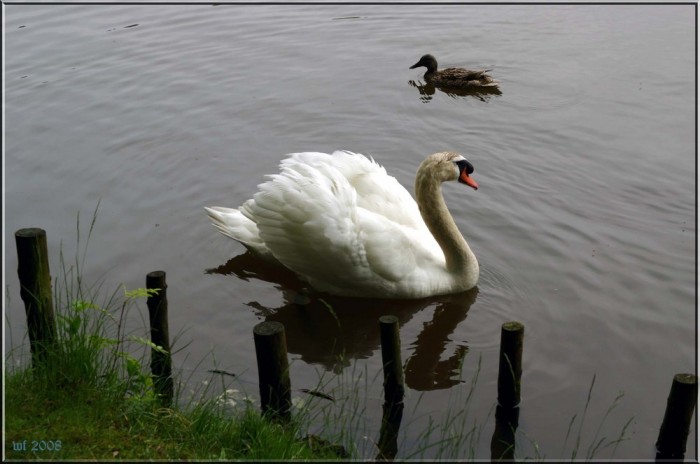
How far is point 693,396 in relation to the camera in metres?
5.12

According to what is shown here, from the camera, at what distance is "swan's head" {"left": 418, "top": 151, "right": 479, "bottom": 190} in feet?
25.1

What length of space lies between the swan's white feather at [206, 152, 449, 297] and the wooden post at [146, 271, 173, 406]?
69.8 inches

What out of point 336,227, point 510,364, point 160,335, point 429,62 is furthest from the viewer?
point 429,62

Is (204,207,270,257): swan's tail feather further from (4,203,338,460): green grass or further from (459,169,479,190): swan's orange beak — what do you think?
(4,203,338,460): green grass

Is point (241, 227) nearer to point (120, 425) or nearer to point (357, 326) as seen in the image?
point (357, 326)

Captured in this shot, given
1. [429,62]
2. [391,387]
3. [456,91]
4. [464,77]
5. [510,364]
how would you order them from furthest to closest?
[429,62] < [456,91] < [464,77] < [391,387] < [510,364]

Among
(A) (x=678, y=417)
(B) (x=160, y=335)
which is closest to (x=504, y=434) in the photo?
(A) (x=678, y=417)

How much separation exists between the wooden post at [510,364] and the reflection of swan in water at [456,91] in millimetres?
8114

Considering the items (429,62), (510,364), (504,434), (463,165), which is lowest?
(504,434)

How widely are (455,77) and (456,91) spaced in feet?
0.87

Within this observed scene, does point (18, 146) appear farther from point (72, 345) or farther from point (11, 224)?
point (72, 345)

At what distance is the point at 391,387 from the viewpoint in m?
5.85

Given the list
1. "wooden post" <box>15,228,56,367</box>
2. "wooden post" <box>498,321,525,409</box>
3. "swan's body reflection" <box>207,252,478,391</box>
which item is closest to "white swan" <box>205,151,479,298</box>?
"swan's body reflection" <box>207,252,478,391</box>

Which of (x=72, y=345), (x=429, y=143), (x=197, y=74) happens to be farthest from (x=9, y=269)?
(x=197, y=74)
